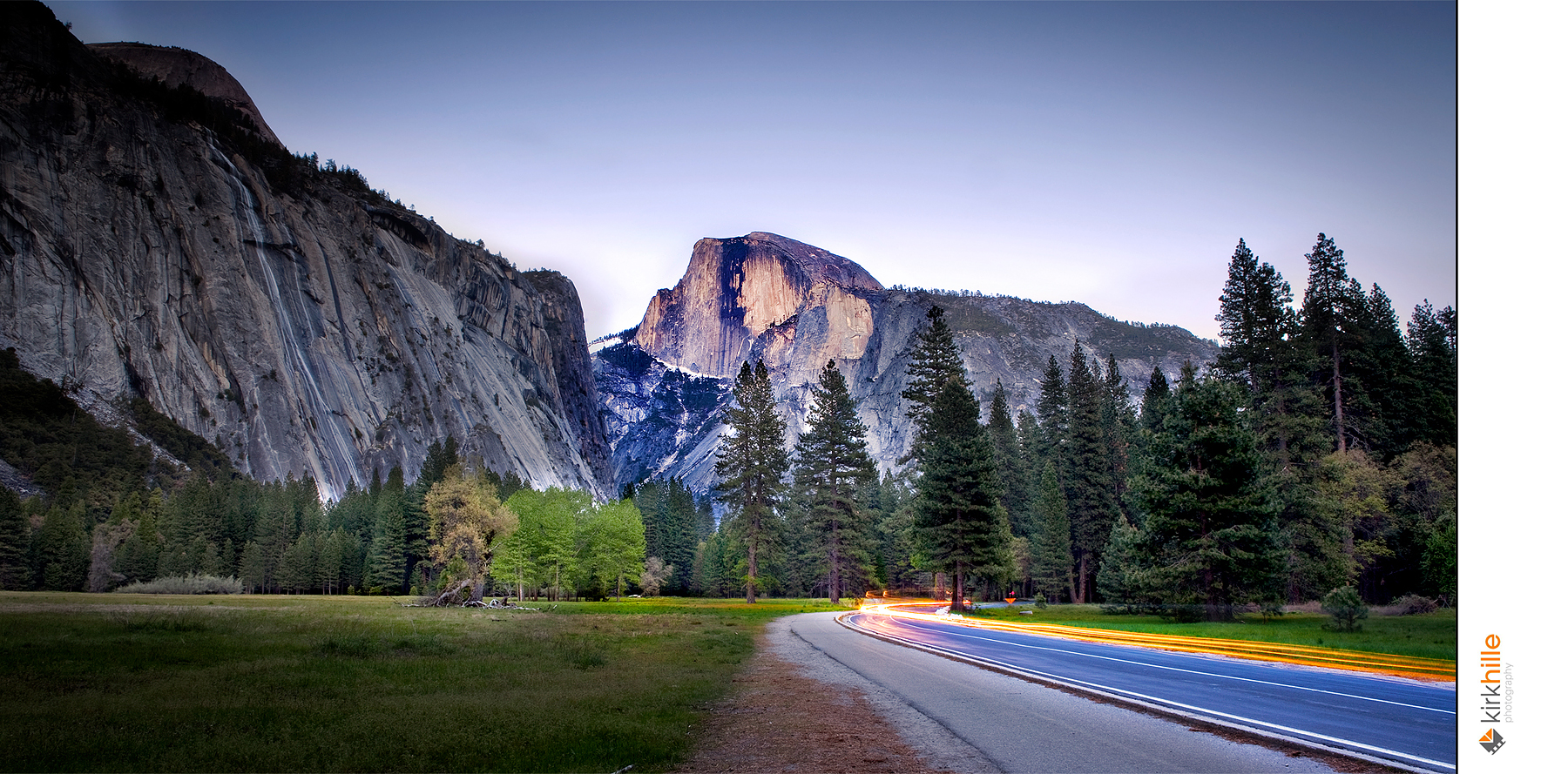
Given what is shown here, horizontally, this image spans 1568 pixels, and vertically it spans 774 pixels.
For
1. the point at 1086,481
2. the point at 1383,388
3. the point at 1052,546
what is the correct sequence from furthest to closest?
the point at 1086,481, the point at 1052,546, the point at 1383,388

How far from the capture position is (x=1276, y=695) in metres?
10.5

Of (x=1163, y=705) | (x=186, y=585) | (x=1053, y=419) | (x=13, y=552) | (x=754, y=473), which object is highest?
(x=1053, y=419)

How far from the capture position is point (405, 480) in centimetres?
11219

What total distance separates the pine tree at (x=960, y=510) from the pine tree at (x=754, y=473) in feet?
55.2

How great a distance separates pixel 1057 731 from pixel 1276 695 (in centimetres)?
492

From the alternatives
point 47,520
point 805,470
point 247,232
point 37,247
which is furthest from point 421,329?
point 805,470

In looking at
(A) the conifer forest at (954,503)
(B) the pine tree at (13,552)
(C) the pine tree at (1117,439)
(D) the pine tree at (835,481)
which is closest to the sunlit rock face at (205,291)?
(A) the conifer forest at (954,503)

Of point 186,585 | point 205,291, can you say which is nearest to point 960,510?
point 186,585

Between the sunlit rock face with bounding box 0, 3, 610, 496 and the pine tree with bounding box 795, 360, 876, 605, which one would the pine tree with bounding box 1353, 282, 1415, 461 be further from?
the sunlit rock face with bounding box 0, 3, 610, 496

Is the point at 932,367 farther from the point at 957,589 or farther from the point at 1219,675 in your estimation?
the point at 1219,675

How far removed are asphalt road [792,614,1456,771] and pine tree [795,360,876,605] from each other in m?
40.4

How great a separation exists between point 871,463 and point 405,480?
278 feet

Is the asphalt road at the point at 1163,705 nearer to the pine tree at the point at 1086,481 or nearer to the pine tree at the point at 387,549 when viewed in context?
the pine tree at the point at 1086,481
